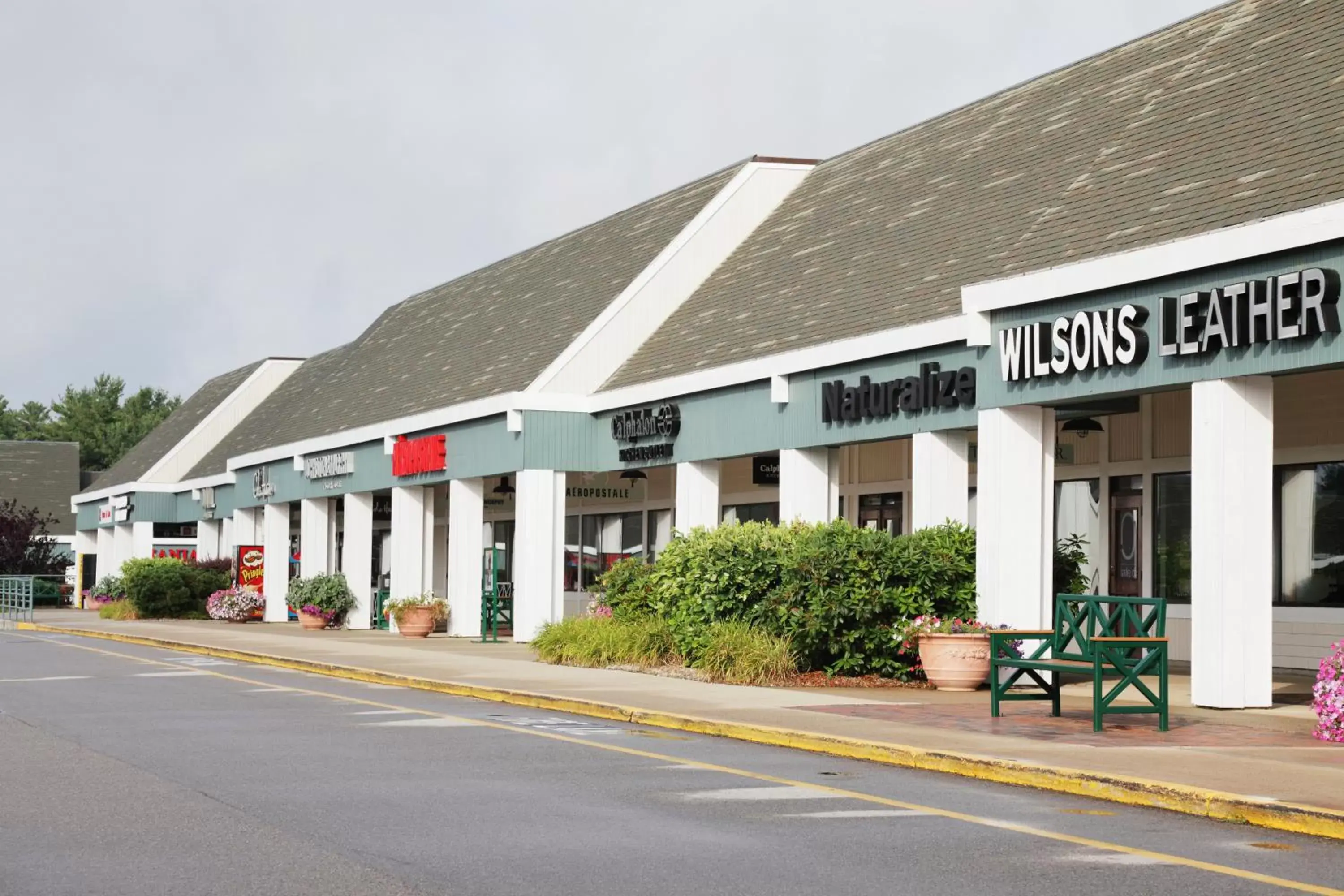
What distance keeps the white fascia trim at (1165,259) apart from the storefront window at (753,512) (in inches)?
538

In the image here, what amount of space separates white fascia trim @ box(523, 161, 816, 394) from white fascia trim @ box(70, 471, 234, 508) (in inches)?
1044

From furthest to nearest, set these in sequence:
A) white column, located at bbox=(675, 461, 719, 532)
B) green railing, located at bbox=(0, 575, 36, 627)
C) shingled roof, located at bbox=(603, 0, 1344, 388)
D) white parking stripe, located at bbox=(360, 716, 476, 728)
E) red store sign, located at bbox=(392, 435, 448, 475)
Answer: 1. green railing, located at bbox=(0, 575, 36, 627)
2. red store sign, located at bbox=(392, 435, 448, 475)
3. white column, located at bbox=(675, 461, 719, 532)
4. shingled roof, located at bbox=(603, 0, 1344, 388)
5. white parking stripe, located at bbox=(360, 716, 476, 728)

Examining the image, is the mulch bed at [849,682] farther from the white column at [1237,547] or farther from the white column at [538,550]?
the white column at [538,550]

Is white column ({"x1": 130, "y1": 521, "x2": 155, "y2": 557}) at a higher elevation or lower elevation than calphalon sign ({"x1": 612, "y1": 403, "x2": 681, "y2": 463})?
lower

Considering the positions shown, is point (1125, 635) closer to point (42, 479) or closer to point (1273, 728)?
point (1273, 728)

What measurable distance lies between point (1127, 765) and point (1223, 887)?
4358 mm

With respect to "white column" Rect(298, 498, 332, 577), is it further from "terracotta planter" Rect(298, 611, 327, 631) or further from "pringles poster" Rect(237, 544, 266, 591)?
"pringles poster" Rect(237, 544, 266, 591)

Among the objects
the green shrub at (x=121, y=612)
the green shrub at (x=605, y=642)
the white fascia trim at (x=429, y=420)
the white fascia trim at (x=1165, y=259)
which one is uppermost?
the white fascia trim at (x=1165, y=259)

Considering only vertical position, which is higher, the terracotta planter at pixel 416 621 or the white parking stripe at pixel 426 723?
the terracotta planter at pixel 416 621

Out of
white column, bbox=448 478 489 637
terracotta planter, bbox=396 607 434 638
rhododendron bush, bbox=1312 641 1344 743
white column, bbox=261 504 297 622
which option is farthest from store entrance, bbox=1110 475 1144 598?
white column, bbox=261 504 297 622

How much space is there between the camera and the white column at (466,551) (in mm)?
36719

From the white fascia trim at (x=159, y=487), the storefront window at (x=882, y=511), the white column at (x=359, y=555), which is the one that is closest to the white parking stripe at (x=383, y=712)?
the storefront window at (x=882, y=511)

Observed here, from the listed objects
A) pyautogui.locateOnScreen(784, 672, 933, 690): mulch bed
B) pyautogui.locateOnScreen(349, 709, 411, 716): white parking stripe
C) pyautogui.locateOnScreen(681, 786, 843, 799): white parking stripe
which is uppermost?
pyautogui.locateOnScreen(784, 672, 933, 690): mulch bed

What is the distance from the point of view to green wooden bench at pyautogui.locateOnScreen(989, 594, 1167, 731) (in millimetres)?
15648
